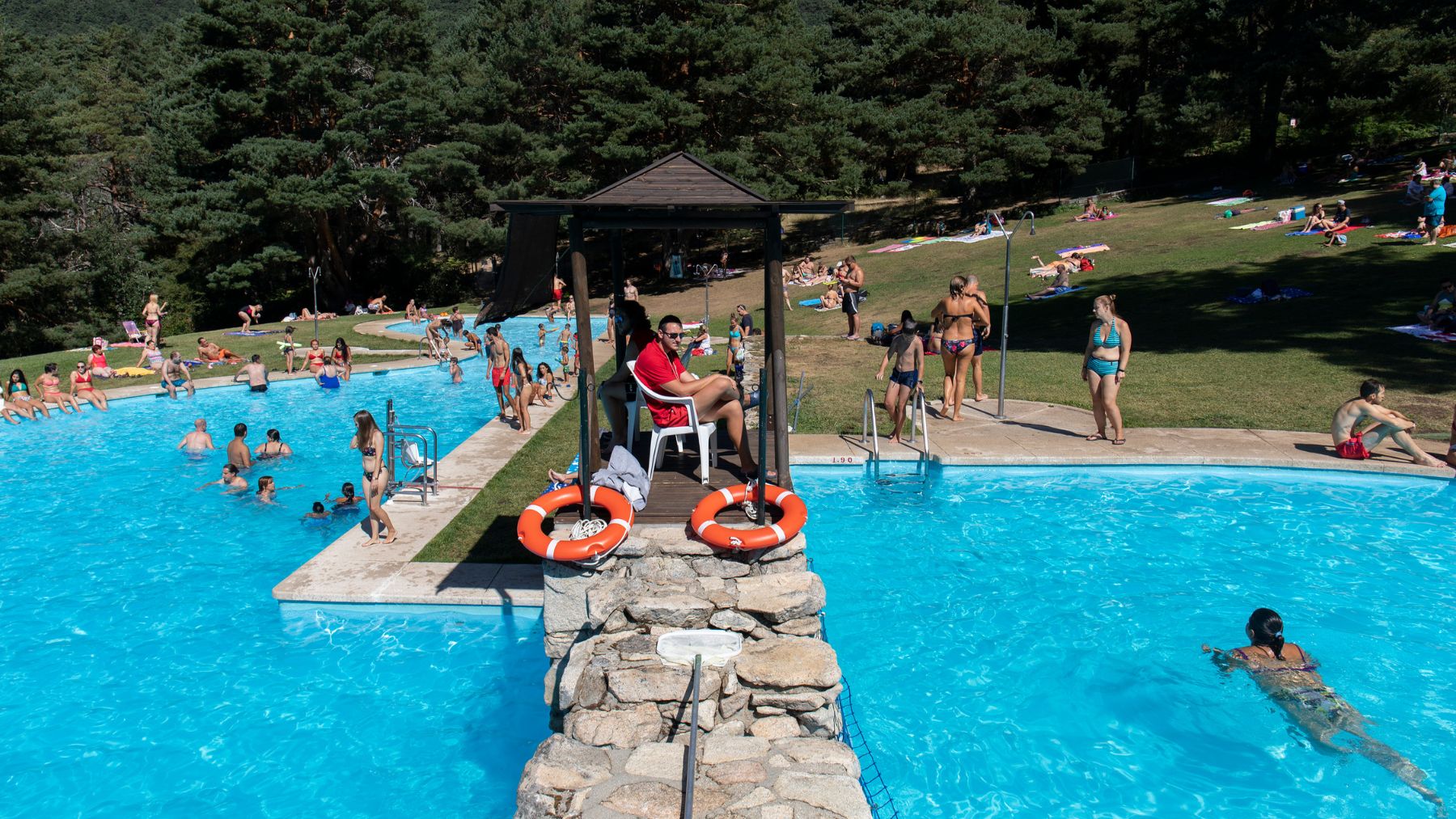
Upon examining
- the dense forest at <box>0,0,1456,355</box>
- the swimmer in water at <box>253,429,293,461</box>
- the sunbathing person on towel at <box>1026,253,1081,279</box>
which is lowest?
the swimmer in water at <box>253,429,293,461</box>

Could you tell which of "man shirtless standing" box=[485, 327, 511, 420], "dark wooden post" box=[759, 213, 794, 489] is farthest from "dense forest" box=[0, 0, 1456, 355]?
"dark wooden post" box=[759, 213, 794, 489]

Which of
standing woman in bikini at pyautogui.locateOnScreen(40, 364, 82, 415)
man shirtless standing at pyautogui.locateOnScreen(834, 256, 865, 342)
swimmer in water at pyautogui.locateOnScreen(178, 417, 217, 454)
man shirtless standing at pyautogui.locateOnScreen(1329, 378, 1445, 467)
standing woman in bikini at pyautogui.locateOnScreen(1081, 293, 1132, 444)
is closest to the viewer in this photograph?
man shirtless standing at pyautogui.locateOnScreen(1329, 378, 1445, 467)

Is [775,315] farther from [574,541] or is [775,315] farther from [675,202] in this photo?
[574,541]

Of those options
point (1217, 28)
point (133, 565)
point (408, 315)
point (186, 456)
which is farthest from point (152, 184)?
point (1217, 28)

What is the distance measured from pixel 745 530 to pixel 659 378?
5.28ft

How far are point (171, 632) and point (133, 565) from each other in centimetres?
215

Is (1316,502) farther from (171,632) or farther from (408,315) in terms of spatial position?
(408,315)

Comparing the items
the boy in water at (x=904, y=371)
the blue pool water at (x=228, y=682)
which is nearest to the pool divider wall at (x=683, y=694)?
the blue pool water at (x=228, y=682)

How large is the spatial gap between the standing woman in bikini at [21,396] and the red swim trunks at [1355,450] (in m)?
20.2

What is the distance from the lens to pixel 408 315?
28.5 m

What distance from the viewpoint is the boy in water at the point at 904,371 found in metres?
11.5

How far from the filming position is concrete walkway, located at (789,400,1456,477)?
1065cm

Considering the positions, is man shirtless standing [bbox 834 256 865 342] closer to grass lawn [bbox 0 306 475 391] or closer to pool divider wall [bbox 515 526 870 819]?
grass lawn [bbox 0 306 475 391]

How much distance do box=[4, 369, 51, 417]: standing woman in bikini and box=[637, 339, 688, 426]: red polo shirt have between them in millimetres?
14914
